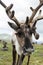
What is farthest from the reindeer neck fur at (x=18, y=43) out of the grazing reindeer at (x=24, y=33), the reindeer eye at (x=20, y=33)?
the reindeer eye at (x=20, y=33)

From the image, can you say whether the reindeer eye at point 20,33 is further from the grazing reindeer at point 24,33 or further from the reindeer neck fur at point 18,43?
the reindeer neck fur at point 18,43

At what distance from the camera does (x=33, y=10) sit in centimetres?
1716

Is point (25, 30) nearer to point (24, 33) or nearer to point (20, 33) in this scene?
point (24, 33)

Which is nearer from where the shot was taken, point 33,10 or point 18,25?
point 18,25

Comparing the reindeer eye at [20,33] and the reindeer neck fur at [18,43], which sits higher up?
the reindeer eye at [20,33]

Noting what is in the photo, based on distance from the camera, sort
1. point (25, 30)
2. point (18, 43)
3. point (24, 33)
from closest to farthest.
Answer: point (24, 33) < point (25, 30) < point (18, 43)

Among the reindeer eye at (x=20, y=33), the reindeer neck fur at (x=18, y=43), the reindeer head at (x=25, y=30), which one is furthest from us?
the reindeer neck fur at (x=18, y=43)

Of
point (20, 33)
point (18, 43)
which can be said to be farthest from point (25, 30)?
point (18, 43)

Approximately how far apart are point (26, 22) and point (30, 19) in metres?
0.75

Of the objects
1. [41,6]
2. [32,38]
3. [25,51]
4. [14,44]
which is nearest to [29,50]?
[25,51]

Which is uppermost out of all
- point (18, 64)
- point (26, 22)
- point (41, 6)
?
point (41, 6)

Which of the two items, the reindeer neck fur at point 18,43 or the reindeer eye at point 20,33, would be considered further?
the reindeer neck fur at point 18,43

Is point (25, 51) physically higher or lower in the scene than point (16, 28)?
lower

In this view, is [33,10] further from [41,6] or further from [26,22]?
[26,22]
